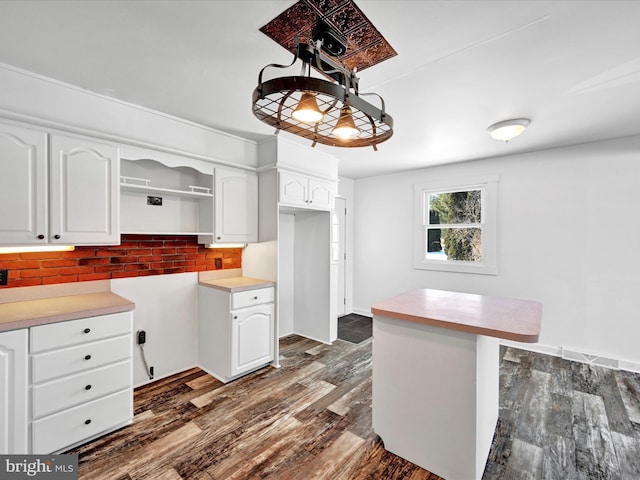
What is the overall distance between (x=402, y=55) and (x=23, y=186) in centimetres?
244

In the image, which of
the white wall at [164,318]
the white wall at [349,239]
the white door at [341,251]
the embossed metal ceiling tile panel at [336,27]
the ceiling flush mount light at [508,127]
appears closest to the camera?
the embossed metal ceiling tile panel at [336,27]

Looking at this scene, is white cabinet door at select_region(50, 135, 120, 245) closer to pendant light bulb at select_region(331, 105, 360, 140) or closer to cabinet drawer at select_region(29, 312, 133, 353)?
cabinet drawer at select_region(29, 312, 133, 353)

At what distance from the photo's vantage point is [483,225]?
13.1 ft

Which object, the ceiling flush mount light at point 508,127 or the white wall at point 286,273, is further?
the white wall at point 286,273

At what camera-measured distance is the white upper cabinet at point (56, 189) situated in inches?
74.5

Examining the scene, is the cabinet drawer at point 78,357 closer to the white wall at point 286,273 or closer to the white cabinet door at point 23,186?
the white cabinet door at point 23,186

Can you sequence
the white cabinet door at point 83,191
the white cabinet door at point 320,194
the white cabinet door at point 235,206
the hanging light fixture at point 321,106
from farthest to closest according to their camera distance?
the white cabinet door at point 320,194 < the white cabinet door at point 235,206 < the white cabinet door at point 83,191 < the hanging light fixture at point 321,106

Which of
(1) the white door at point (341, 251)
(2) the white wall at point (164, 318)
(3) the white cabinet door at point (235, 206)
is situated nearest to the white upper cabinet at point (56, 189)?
(2) the white wall at point (164, 318)

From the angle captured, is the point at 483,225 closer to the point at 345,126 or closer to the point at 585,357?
the point at 585,357

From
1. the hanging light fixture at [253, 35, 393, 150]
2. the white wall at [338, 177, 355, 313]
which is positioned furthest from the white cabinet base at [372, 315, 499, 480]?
the white wall at [338, 177, 355, 313]

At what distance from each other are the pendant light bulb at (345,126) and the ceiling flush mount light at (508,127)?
72.9 inches

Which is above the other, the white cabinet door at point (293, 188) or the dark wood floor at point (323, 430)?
the white cabinet door at point (293, 188)

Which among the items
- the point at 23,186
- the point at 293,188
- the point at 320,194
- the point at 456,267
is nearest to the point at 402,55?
the point at 293,188

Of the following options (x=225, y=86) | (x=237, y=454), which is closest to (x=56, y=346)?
(x=237, y=454)
